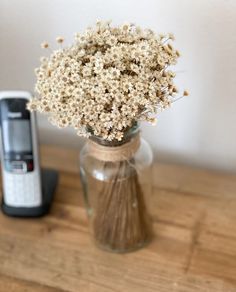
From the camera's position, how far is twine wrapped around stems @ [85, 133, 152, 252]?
84 centimetres

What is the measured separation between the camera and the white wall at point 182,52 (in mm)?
951

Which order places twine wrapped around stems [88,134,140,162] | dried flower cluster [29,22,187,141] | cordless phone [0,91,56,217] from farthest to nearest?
cordless phone [0,91,56,217] → twine wrapped around stems [88,134,140,162] → dried flower cluster [29,22,187,141]

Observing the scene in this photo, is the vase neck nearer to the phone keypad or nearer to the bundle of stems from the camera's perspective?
the bundle of stems

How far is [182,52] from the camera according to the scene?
993 mm

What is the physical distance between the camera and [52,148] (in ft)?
3.88

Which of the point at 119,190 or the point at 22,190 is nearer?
the point at 119,190

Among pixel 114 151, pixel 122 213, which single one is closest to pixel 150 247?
pixel 122 213

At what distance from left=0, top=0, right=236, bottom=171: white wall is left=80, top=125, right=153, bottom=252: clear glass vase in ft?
0.60

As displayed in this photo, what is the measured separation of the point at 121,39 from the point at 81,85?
101mm

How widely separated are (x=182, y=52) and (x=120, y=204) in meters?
0.31

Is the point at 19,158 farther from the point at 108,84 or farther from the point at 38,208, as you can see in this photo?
the point at 108,84

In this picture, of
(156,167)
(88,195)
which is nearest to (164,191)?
(156,167)

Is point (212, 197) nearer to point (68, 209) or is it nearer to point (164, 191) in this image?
point (164, 191)

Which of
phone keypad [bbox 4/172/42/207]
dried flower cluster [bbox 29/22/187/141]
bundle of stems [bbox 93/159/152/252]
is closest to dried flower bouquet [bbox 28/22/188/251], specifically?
dried flower cluster [bbox 29/22/187/141]
